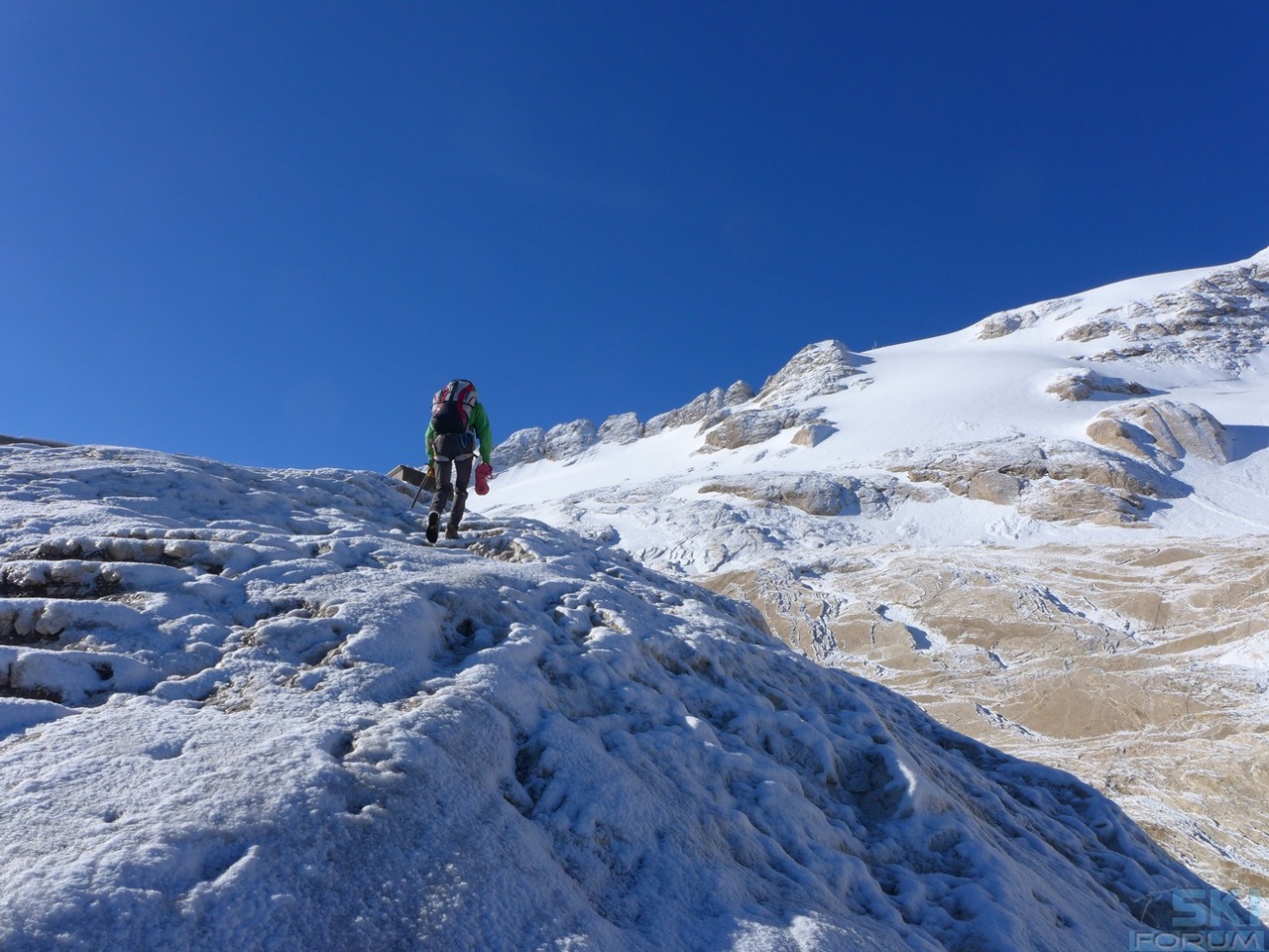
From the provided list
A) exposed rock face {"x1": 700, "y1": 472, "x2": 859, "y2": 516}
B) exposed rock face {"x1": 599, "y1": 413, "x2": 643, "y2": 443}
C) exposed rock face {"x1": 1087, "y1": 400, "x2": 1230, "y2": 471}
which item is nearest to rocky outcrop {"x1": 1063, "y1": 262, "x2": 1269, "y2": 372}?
exposed rock face {"x1": 1087, "y1": 400, "x2": 1230, "y2": 471}

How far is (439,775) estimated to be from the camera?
3.20 metres

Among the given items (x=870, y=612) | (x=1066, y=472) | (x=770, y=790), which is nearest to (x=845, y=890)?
(x=770, y=790)

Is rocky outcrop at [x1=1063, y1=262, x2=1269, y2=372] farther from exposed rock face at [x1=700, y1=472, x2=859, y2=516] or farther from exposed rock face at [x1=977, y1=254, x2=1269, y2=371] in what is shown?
exposed rock face at [x1=700, y1=472, x2=859, y2=516]

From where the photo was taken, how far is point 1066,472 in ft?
112

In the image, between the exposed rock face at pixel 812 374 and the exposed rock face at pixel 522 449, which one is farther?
the exposed rock face at pixel 522 449

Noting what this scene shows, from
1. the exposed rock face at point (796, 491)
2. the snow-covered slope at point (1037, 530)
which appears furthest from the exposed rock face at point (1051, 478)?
the exposed rock face at point (796, 491)

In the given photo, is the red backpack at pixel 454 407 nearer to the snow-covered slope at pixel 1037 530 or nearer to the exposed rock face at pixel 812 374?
the snow-covered slope at pixel 1037 530

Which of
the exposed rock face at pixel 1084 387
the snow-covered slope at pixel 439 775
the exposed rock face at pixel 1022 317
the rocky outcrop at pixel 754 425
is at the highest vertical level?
the exposed rock face at pixel 1022 317

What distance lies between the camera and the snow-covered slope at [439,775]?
251 centimetres

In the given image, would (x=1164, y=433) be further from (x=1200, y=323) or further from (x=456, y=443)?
(x=456, y=443)

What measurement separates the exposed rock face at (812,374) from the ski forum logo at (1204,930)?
59.4 meters

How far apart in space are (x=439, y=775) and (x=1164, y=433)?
46.7 metres

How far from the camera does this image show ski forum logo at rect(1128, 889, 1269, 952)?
4.73 m

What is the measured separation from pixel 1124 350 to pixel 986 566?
51.9 metres
